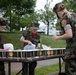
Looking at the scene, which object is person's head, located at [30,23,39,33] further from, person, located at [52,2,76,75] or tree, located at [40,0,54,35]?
tree, located at [40,0,54,35]

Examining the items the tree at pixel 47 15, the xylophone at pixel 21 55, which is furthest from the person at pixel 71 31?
the tree at pixel 47 15

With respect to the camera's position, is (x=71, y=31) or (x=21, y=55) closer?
(x=71, y=31)

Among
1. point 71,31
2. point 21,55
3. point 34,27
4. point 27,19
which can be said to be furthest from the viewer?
point 27,19

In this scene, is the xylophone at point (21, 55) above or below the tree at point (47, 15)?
below

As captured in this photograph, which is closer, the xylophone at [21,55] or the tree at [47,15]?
the xylophone at [21,55]

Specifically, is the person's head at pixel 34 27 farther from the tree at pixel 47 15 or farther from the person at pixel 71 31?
the tree at pixel 47 15

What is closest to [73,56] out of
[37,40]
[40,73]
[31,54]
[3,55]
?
[31,54]

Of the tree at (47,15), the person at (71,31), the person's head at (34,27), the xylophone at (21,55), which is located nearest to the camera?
the person at (71,31)

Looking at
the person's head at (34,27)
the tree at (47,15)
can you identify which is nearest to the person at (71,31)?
the person's head at (34,27)

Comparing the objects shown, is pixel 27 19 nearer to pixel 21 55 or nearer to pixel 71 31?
pixel 21 55

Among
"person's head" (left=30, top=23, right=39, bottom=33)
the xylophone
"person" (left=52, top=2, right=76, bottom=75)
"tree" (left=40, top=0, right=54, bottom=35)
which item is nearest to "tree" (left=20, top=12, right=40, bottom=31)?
"tree" (left=40, top=0, right=54, bottom=35)

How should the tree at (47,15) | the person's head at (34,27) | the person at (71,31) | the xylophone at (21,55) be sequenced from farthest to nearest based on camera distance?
the tree at (47,15) → the person's head at (34,27) → the xylophone at (21,55) → the person at (71,31)

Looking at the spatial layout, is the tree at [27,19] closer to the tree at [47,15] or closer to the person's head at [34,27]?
the tree at [47,15]

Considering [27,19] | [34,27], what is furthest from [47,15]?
[34,27]
